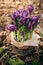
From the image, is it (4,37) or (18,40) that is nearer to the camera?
(18,40)

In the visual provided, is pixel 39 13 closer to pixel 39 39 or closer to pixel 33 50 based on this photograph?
pixel 39 39

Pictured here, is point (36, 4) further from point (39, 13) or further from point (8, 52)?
point (8, 52)

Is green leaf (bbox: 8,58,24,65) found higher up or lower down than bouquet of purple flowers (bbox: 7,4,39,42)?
lower down

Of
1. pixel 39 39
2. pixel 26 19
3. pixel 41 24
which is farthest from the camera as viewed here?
pixel 41 24

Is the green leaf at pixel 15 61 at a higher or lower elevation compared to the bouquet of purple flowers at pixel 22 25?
lower

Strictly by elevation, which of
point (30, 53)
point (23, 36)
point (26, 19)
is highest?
point (26, 19)

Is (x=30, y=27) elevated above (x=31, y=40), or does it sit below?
above

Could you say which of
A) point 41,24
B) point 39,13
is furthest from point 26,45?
point 39,13

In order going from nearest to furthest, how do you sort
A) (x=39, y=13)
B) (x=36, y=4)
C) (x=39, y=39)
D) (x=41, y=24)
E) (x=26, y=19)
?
1. (x=26, y=19)
2. (x=39, y=39)
3. (x=41, y=24)
4. (x=39, y=13)
5. (x=36, y=4)
